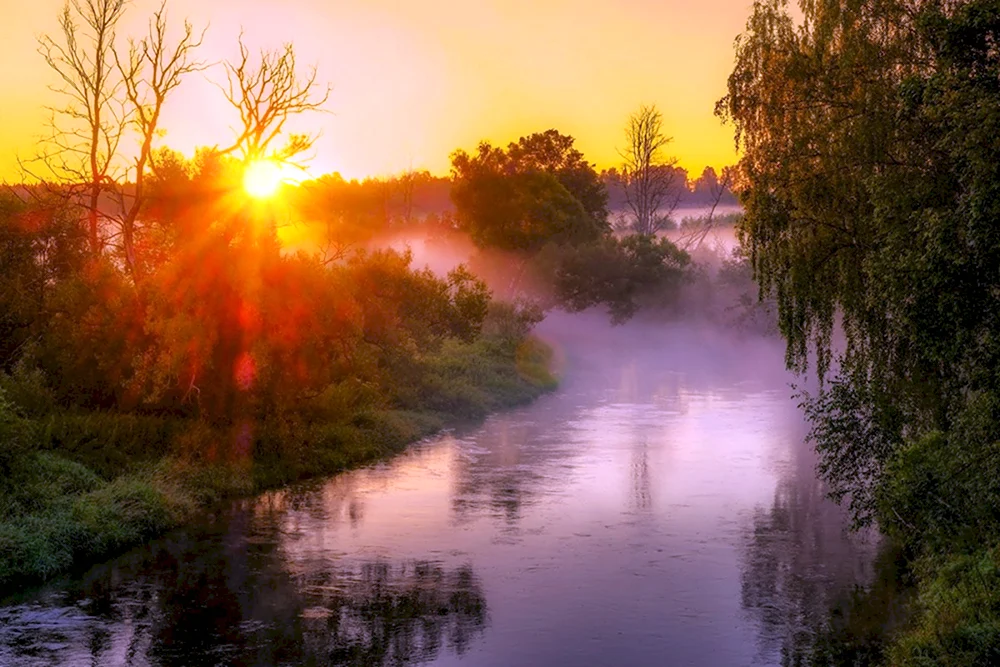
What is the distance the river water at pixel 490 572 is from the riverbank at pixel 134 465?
917 millimetres

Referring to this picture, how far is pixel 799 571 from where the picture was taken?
985 inches

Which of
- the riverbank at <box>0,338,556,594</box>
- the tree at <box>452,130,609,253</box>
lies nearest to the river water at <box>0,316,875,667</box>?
the riverbank at <box>0,338,556,594</box>

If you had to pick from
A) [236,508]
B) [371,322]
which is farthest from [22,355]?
[371,322]

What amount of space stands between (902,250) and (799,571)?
9.46m

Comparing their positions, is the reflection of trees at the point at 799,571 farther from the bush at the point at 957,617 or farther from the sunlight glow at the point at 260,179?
the sunlight glow at the point at 260,179

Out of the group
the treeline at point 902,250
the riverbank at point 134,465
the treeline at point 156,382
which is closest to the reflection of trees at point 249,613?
the riverbank at point 134,465

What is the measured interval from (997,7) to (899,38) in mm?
7846

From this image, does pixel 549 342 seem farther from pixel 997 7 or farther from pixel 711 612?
pixel 997 7

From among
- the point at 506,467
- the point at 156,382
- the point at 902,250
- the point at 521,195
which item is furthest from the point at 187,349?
the point at 521,195

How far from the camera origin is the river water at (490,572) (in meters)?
19.7

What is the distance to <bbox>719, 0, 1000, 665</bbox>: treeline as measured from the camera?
1677 cm

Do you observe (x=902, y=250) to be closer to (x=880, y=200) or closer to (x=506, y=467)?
(x=880, y=200)

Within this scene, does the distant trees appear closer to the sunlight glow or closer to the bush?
the sunlight glow

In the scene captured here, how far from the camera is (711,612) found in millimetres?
21859
